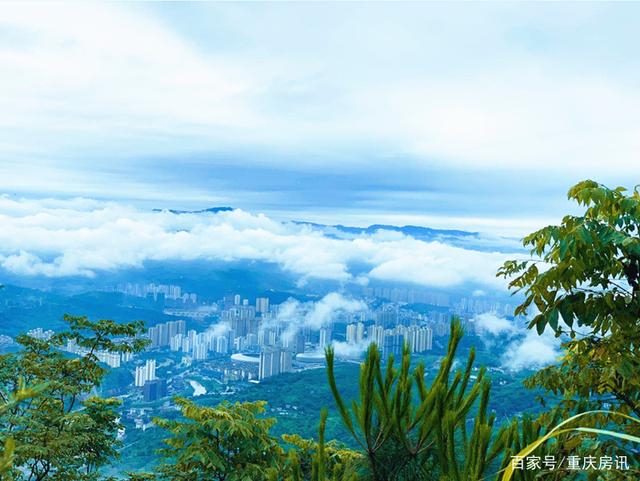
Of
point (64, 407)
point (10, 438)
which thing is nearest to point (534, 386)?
point (10, 438)

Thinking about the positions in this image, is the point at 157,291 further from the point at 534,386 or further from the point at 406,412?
the point at 406,412

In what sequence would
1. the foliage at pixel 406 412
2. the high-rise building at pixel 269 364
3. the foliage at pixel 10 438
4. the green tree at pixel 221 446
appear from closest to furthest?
the foliage at pixel 10 438
the foliage at pixel 406 412
the green tree at pixel 221 446
the high-rise building at pixel 269 364

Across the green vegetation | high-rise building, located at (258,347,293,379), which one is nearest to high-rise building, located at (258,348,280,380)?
high-rise building, located at (258,347,293,379)

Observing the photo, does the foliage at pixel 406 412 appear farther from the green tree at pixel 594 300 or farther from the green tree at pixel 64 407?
the green tree at pixel 64 407

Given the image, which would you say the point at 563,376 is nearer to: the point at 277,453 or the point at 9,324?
the point at 277,453

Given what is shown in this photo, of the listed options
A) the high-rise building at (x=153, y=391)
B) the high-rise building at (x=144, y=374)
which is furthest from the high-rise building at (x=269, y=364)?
the high-rise building at (x=144, y=374)

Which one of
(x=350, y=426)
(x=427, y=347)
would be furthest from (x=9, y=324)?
(x=350, y=426)
